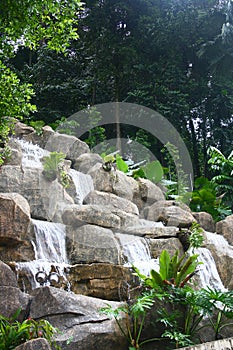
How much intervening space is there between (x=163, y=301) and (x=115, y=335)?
66 centimetres

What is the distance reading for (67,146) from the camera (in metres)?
14.4

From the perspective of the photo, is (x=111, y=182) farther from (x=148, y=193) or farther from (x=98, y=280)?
(x=98, y=280)

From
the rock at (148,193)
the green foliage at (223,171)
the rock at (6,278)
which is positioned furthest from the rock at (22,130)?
the rock at (6,278)

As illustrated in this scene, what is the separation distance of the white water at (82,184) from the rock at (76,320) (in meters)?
6.90

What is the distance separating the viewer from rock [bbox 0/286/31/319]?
4852mm

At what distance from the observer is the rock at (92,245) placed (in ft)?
26.6

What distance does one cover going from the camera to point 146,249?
30.1 feet

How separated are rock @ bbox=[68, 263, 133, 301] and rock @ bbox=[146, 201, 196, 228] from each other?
4.05m

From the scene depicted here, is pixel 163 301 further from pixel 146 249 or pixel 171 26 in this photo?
pixel 171 26

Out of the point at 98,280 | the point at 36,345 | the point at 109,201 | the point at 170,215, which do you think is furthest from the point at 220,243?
the point at 36,345

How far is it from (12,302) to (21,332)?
0.89 m

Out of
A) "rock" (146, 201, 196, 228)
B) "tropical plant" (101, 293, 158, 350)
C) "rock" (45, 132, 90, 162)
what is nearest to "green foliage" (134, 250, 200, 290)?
"tropical plant" (101, 293, 158, 350)

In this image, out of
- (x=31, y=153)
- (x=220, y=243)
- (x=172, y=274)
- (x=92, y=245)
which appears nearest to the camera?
(x=172, y=274)

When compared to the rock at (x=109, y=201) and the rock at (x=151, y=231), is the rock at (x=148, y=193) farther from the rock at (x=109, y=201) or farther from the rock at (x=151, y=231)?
the rock at (x=151, y=231)
